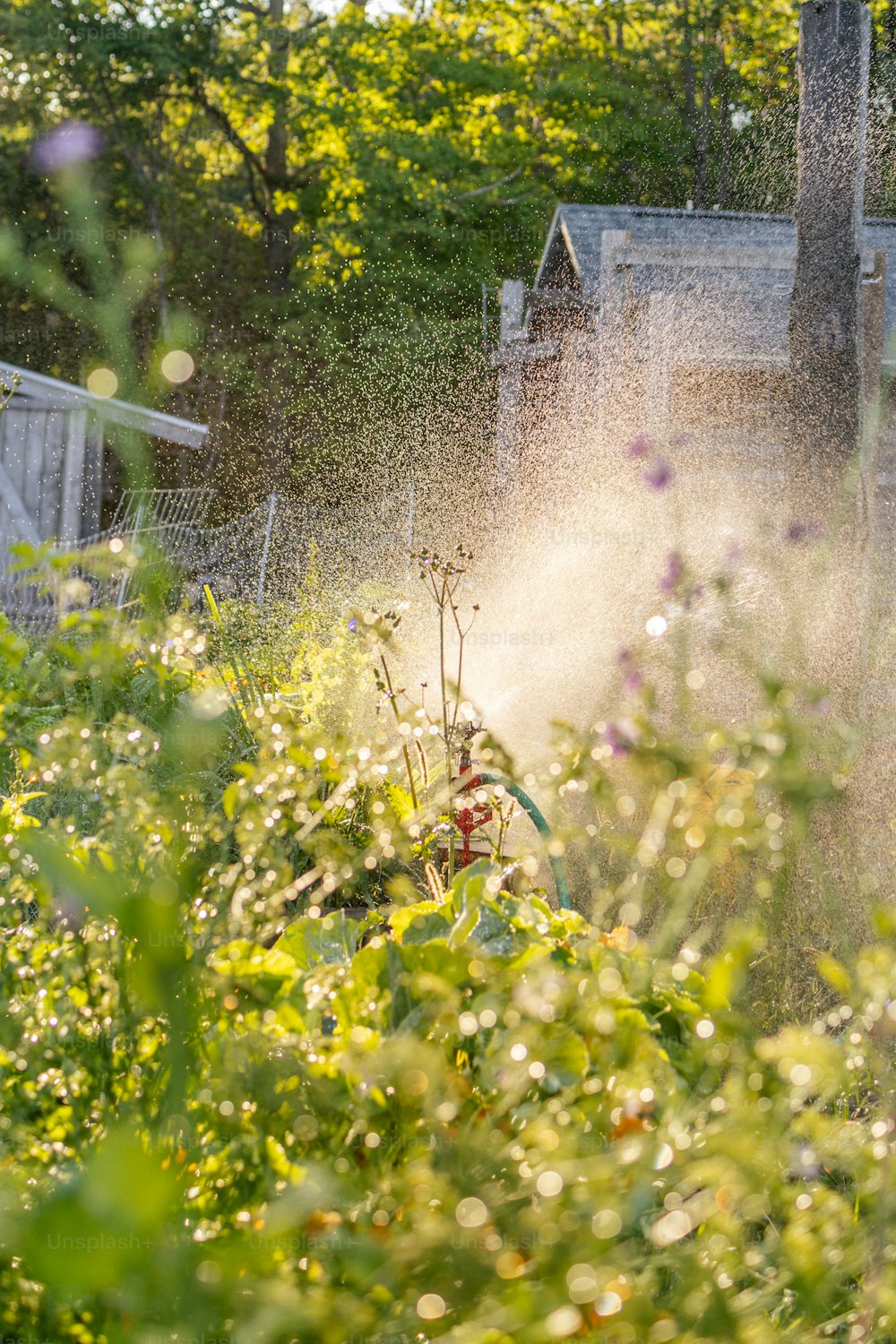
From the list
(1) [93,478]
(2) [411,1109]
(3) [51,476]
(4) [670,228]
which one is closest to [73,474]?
(3) [51,476]

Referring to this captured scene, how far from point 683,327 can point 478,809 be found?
21.4 ft

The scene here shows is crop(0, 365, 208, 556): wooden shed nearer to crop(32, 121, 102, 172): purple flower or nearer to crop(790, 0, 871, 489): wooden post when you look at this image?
crop(790, 0, 871, 489): wooden post

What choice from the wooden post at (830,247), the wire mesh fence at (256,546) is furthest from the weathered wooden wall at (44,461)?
the wooden post at (830,247)

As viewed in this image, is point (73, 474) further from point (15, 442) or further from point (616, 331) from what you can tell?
point (616, 331)

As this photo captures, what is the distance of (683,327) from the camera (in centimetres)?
849

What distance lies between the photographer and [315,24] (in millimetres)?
22062

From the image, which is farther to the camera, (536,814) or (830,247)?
(830,247)

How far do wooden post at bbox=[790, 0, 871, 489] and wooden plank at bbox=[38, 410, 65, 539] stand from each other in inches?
362

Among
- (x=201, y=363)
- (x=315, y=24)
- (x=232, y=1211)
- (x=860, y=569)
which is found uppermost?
(x=315, y=24)

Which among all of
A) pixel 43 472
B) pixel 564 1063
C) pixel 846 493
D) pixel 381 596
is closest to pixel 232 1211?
pixel 564 1063

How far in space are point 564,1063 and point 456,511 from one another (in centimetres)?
1433

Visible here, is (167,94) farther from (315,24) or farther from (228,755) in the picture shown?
(228,755)

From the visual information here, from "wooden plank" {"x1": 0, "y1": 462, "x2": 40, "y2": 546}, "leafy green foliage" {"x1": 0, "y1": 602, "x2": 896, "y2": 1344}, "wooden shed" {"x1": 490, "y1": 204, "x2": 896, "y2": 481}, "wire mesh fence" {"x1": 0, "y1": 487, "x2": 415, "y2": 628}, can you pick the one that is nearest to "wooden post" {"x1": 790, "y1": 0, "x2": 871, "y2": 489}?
"leafy green foliage" {"x1": 0, "y1": 602, "x2": 896, "y2": 1344}

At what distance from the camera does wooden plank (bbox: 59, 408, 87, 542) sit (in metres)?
11.6
